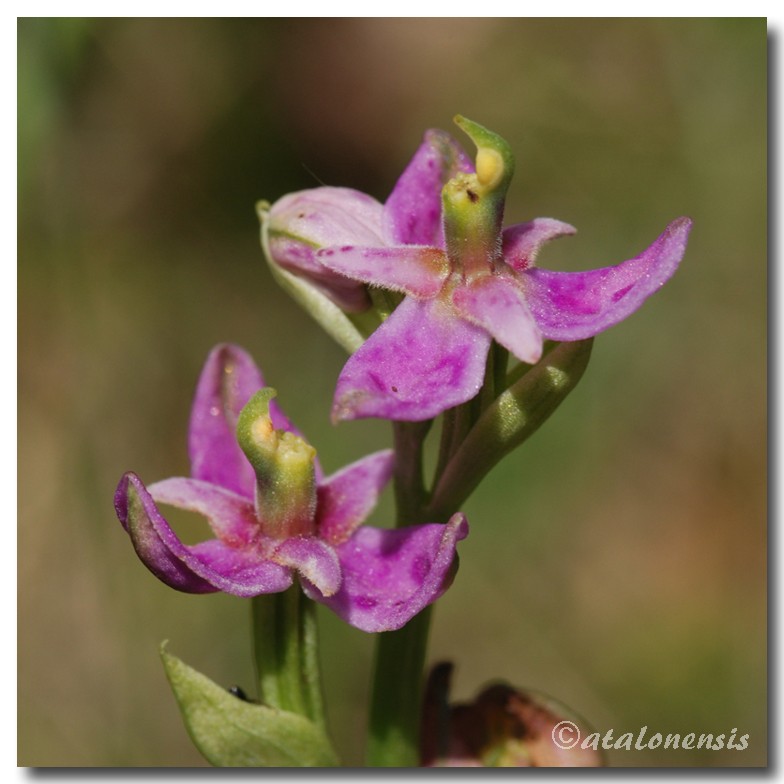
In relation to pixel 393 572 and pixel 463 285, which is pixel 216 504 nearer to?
pixel 393 572

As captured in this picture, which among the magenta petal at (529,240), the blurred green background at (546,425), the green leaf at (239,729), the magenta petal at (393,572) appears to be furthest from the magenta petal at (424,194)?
the blurred green background at (546,425)

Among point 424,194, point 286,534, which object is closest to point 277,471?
point 286,534

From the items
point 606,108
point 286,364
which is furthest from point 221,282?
point 606,108

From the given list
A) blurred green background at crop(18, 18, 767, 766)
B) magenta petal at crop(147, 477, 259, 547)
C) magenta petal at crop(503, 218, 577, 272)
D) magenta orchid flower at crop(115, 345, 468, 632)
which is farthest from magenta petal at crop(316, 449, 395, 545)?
blurred green background at crop(18, 18, 767, 766)

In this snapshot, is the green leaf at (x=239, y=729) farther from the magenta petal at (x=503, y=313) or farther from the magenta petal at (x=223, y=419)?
the magenta petal at (x=503, y=313)

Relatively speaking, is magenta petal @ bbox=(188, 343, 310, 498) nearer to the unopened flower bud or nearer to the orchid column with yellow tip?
the orchid column with yellow tip
